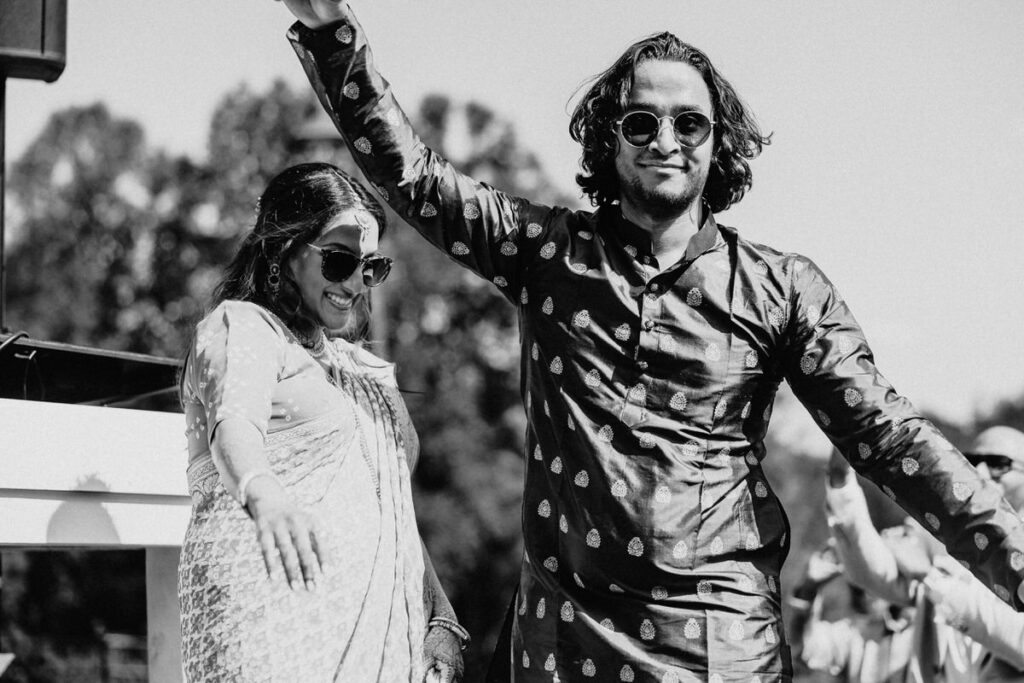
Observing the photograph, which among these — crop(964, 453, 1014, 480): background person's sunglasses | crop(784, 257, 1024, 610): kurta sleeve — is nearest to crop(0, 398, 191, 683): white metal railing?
crop(784, 257, 1024, 610): kurta sleeve

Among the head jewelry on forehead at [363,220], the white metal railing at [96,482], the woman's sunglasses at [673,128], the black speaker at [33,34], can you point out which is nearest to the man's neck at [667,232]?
the woman's sunglasses at [673,128]

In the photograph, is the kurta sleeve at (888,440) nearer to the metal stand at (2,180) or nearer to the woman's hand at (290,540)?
the woman's hand at (290,540)

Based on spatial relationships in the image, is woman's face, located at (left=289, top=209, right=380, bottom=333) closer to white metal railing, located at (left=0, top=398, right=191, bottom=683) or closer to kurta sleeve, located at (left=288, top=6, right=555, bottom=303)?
kurta sleeve, located at (left=288, top=6, right=555, bottom=303)

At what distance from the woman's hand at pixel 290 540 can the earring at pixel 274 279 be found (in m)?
0.88

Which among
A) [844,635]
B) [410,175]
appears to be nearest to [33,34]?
[410,175]

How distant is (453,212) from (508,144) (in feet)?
81.1

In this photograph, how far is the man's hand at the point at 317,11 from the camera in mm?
2660

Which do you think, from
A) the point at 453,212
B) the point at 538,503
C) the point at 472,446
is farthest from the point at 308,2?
the point at 472,446

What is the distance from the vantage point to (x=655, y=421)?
8.58 feet

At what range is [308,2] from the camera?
2662mm

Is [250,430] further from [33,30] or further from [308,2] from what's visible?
[33,30]

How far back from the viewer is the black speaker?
165 inches

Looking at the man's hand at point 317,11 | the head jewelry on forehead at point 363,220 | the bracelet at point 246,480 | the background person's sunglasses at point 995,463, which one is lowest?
the background person's sunglasses at point 995,463

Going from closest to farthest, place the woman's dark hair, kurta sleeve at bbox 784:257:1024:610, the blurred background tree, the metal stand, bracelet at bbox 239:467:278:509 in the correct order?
1. bracelet at bbox 239:467:278:509
2. kurta sleeve at bbox 784:257:1024:610
3. the woman's dark hair
4. the metal stand
5. the blurred background tree
